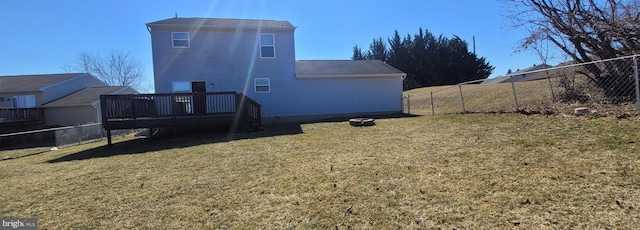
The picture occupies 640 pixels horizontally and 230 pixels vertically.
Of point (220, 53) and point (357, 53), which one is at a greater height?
point (357, 53)

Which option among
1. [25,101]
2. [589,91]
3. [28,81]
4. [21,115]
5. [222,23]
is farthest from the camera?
[28,81]

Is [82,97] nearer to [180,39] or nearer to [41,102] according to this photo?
[41,102]

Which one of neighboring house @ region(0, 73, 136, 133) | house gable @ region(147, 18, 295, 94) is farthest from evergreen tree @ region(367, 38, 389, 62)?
neighboring house @ region(0, 73, 136, 133)

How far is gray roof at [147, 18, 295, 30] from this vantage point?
41.7 ft

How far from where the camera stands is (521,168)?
377 cm

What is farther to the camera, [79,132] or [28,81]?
[28,81]

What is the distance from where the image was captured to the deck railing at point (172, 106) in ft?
30.0

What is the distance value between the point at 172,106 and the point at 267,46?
5.54 meters

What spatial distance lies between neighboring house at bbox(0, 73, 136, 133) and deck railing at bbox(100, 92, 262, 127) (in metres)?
13.7

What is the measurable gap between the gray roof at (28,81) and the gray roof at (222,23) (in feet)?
52.8

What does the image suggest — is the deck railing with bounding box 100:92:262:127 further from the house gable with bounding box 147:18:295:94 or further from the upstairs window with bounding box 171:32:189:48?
the upstairs window with bounding box 171:32:189:48

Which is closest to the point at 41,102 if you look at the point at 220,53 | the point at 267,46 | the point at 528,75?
the point at 220,53

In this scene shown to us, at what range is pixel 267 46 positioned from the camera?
541 inches

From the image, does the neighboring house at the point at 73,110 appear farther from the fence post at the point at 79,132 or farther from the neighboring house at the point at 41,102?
the fence post at the point at 79,132
